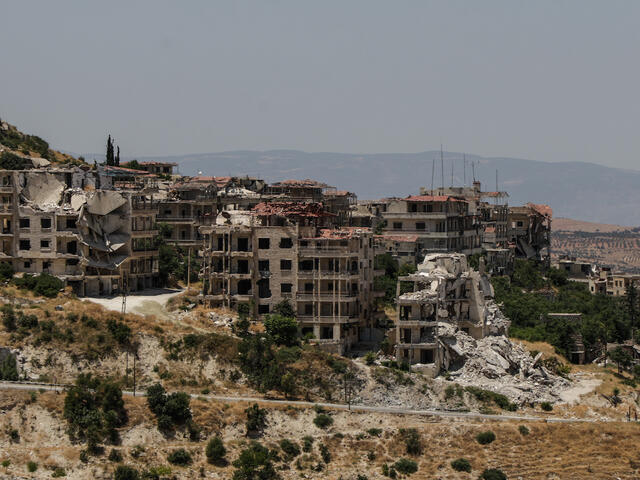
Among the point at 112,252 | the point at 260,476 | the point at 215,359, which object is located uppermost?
the point at 112,252

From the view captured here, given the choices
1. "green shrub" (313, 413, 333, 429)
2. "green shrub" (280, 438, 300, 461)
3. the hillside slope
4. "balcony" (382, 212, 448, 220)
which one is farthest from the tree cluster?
the hillside slope

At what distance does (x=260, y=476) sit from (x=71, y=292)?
80.1 ft

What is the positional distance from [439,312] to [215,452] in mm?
21185

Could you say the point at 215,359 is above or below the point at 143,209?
below

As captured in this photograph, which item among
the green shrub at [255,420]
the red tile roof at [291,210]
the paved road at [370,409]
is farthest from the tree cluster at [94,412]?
the red tile roof at [291,210]

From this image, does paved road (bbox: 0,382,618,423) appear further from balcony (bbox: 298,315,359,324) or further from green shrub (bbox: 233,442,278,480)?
balcony (bbox: 298,315,359,324)

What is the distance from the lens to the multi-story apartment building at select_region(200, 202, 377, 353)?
83062mm

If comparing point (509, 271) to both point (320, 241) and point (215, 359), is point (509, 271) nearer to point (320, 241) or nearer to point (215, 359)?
point (320, 241)

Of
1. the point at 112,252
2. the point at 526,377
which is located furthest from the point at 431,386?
the point at 112,252

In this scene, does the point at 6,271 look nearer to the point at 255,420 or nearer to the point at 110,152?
the point at 255,420

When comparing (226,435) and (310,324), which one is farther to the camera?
(310,324)

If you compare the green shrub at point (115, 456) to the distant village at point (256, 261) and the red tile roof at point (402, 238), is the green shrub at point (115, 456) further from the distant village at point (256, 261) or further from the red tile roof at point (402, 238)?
the red tile roof at point (402, 238)

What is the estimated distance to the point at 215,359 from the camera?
77.7m

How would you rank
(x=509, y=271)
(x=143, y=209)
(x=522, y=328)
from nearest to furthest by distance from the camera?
1. (x=143, y=209)
2. (x=522, y=328)
3. (x=509, y=271)
